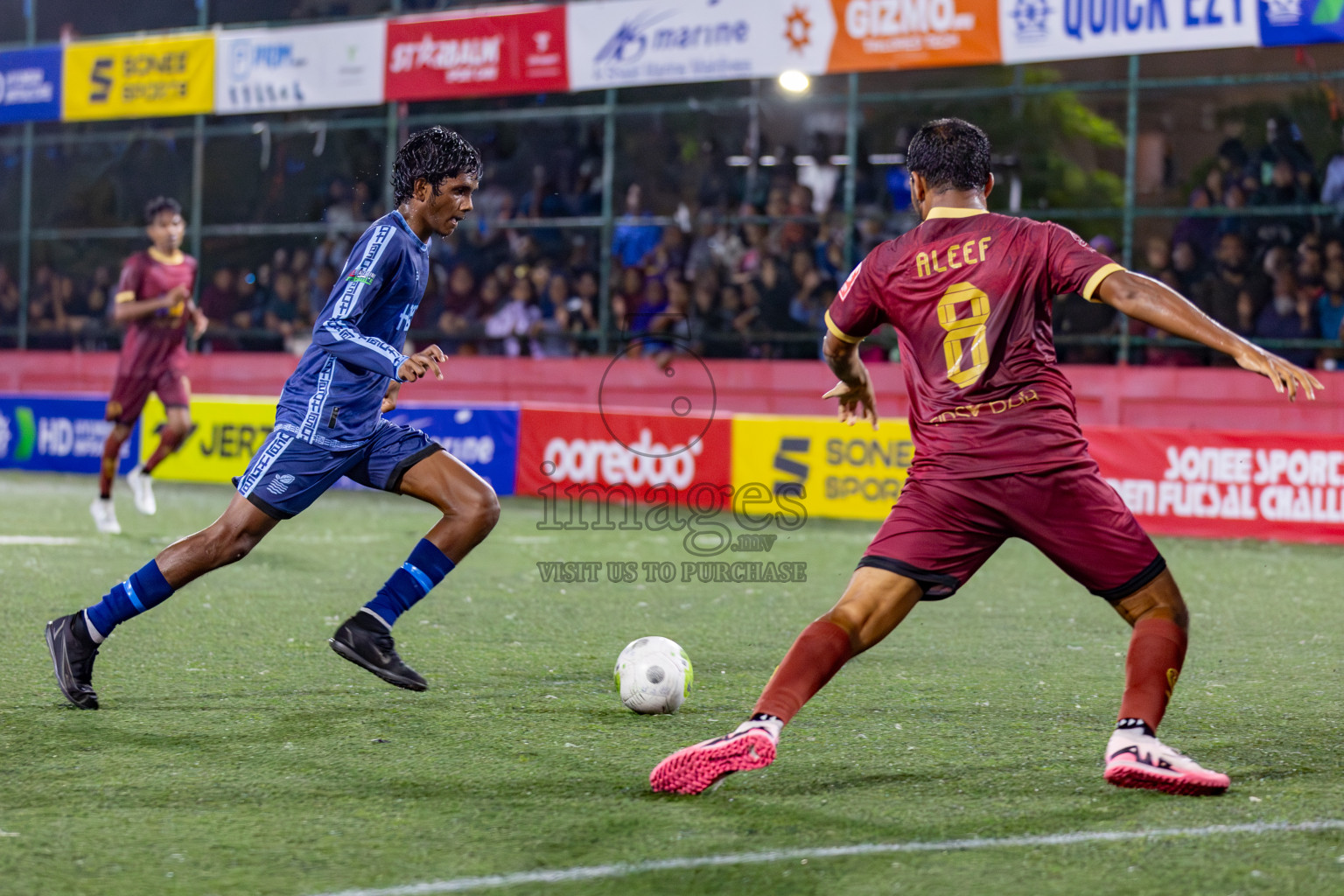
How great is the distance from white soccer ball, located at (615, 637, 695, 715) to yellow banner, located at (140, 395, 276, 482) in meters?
10.5

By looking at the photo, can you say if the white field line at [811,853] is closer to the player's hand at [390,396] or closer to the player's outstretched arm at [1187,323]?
the player's outstretched arm at [1187,323]

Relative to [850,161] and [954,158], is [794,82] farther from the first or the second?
[954,158]

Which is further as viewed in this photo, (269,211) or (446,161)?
(269,211)

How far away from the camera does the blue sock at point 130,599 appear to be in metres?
5.41

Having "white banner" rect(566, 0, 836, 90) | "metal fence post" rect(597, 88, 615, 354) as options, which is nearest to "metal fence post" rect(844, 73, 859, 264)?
"white banner" rect(566, 0, 836, 90)

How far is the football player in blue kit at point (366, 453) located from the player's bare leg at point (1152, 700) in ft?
7.90

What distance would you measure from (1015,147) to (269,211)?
1051 centimetres

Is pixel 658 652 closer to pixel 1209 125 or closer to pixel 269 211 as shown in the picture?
pixel 1209 125

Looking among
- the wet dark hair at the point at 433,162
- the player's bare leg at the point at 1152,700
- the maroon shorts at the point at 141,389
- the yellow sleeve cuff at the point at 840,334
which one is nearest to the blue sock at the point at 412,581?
the wet dark hair at the point at 433,162

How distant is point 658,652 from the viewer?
5.50 metres

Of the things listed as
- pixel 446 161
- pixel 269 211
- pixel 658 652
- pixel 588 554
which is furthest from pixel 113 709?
pixel 269 211

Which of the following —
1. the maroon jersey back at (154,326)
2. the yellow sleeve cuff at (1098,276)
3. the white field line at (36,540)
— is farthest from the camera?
the maroon jersey back at (154,326)

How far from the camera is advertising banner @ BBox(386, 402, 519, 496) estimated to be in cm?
1468

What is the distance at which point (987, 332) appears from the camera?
14.3 feet
